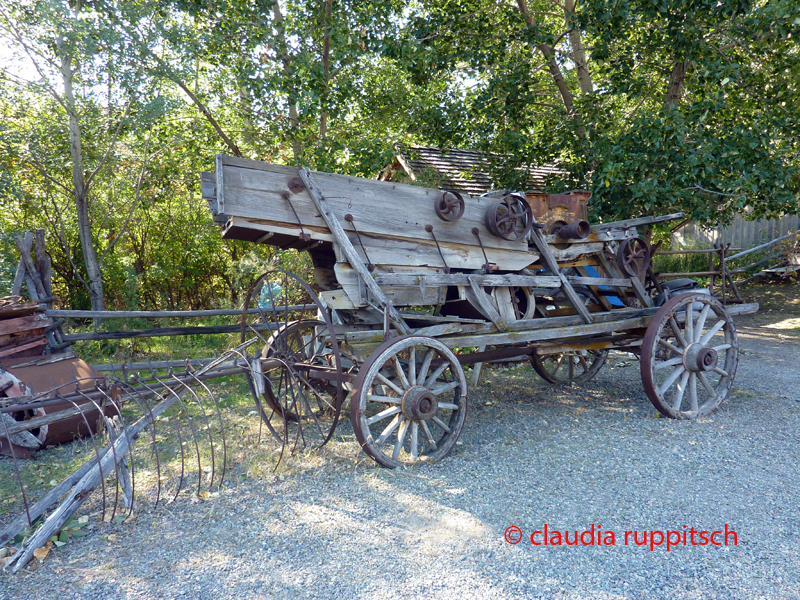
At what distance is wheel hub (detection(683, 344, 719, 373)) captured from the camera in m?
4.94

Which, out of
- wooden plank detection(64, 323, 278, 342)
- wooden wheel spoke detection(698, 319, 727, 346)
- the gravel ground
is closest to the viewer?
the gravel ground

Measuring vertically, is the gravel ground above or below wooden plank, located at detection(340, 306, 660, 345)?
below

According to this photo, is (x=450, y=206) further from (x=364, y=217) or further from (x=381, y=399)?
(x=381, y=399)

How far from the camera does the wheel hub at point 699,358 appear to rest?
194 inches

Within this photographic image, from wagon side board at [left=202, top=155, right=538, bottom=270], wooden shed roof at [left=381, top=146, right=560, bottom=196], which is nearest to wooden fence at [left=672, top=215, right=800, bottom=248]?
wooden shed roof at [left=381, top=146, right=560, bottom=196]

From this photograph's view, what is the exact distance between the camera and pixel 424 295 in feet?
14.1

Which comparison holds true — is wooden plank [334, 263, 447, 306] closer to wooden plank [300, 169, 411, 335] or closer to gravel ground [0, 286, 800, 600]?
wooden plank [300, 169, 411, 335]

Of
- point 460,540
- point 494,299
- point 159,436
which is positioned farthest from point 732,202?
point 159,436

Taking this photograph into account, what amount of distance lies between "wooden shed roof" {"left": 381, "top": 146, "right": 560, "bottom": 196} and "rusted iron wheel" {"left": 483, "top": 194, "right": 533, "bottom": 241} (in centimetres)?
401

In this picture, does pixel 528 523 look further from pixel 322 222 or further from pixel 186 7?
pixel 186 7

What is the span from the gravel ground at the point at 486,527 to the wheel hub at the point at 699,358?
521 mm

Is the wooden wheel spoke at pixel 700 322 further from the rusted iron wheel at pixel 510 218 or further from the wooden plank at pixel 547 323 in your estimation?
the rusted iron wheel at pixel 510 218

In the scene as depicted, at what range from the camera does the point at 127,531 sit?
125 inches

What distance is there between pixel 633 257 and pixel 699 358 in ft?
3.64
